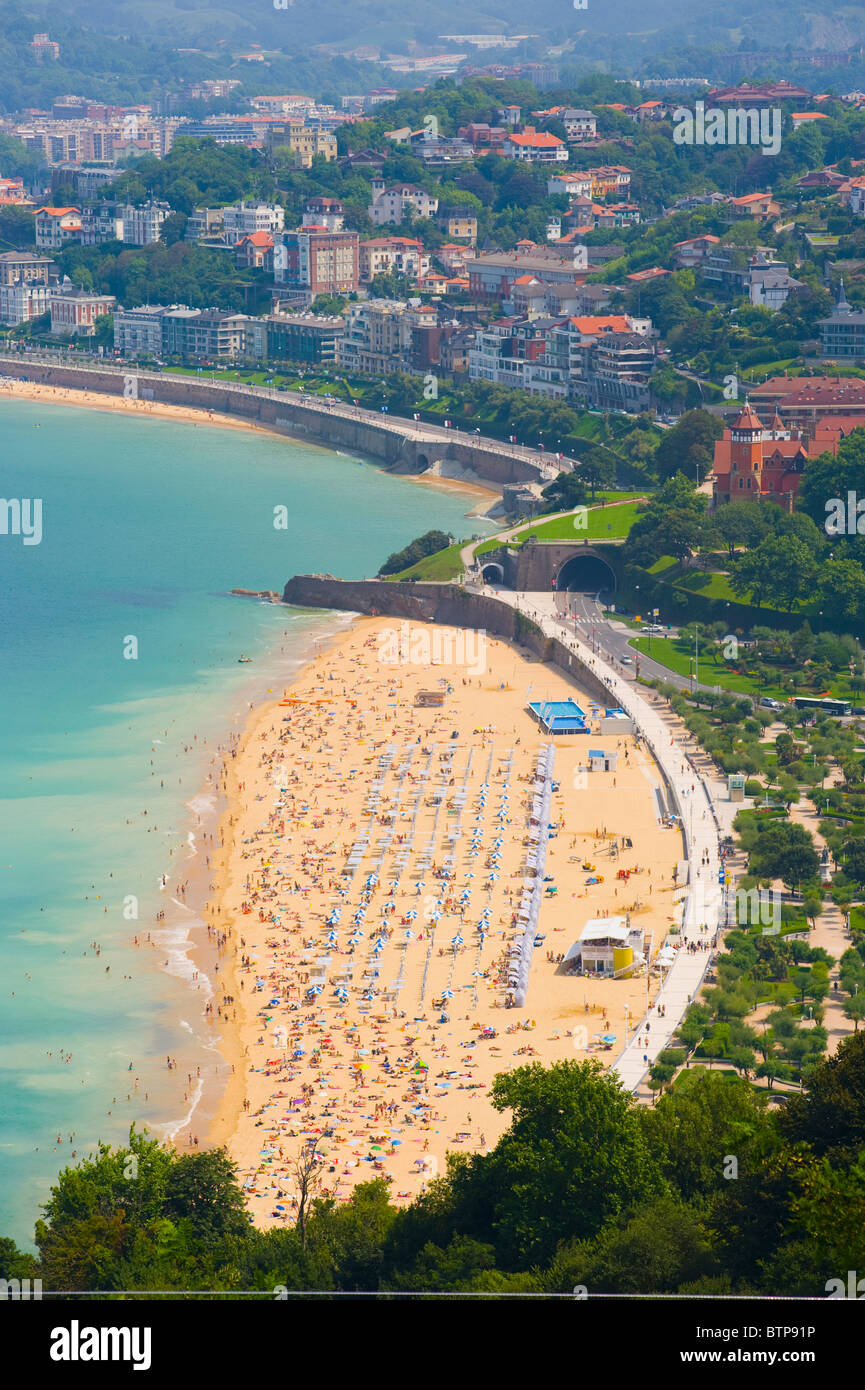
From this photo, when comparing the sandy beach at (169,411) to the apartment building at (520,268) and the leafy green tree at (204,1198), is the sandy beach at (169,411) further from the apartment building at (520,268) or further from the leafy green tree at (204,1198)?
the leafy green tree at (204,1198)

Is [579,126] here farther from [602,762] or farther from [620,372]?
[602,762]

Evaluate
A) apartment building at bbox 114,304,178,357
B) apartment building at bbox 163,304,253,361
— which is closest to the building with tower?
apartment building at bbox 163,304,253,361

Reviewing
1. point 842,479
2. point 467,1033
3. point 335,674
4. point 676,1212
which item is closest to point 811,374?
point 842,479

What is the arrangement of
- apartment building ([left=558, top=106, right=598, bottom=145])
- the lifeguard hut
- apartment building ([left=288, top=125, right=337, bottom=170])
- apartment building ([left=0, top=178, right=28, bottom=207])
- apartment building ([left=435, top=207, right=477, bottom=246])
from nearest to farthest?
1. the lifeguard hut
2. apartment building ([left=435, top=207, right=477, bottom=246])
3. apartment building ([left=558, top=106, right=598, bottom=145])
4. apartment building ([left=288, top=125, right=337, bottom=170])
5. apartment building ([left=0, top=178, right=28, bottom=207])

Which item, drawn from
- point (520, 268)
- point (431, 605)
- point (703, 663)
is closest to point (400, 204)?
point (520, 268)

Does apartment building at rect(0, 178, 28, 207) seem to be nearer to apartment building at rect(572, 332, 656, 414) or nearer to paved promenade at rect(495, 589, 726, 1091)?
apartment building at rect(572, 332, 656, 414)

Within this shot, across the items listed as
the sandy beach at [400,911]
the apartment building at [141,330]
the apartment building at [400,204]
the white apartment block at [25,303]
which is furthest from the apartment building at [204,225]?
the sandy beach at [400,911]

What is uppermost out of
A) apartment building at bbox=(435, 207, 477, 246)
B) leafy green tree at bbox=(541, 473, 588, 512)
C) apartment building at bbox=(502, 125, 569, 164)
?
apartment building at bbox=(502, 125, 569, 164)
